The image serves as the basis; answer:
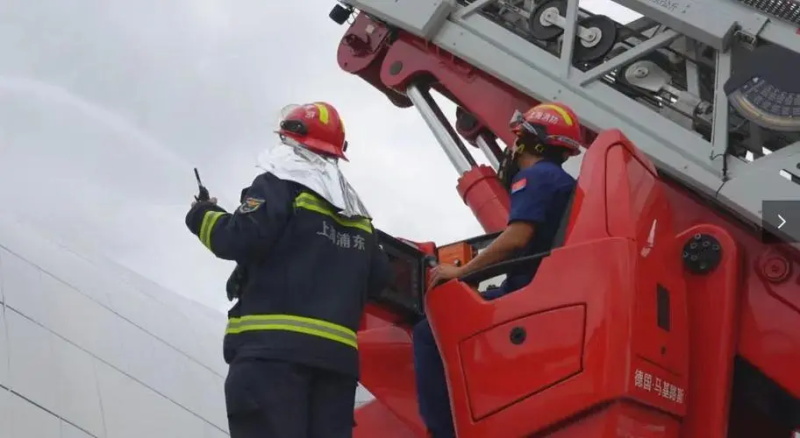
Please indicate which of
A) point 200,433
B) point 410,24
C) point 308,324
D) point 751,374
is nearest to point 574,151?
point 751,374

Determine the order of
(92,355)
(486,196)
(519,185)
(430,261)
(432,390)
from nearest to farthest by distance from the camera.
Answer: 1. (519,185)
2. (432,390)
3. (430,261)
4. (486,196)
5. (92,355)

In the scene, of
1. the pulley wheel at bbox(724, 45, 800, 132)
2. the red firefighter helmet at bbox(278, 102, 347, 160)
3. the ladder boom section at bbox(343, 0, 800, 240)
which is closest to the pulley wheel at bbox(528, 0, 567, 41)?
the ladder boom section at bbox(343, 0, 800, 240)

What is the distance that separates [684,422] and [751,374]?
0.32m

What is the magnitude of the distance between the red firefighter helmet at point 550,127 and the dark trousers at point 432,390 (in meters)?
0.86

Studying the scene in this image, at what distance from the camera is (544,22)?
453 centimetres

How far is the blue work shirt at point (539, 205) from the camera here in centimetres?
331

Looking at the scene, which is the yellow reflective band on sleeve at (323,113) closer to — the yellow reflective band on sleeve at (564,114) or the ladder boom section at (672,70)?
the yellow reflective band on sleeve at (564,114)

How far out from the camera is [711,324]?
3.24 m

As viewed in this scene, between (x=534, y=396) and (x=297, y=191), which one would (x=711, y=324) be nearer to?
(x=534, y=396)

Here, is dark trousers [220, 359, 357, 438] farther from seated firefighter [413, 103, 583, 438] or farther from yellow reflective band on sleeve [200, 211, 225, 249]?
seated firefighter [413, 103, 583, 438]

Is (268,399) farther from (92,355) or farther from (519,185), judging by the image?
(92,355)

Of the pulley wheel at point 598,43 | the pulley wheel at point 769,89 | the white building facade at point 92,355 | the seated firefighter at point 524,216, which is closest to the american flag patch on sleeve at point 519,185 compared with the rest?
the seated firefighter at point 524,216

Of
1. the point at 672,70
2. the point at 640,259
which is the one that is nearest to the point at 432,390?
the point at 640,259

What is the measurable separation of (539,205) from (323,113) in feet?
3.00
